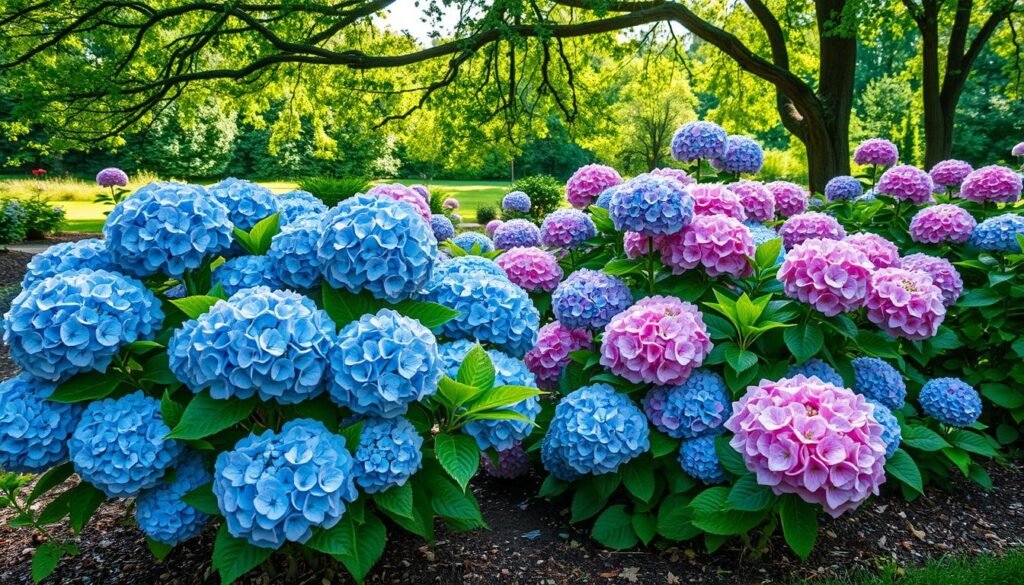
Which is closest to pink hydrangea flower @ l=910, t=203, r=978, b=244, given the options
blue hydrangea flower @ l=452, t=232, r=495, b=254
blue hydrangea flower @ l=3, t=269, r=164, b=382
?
blue hydrangea flower @ l=452, t=232, r=495, b=254

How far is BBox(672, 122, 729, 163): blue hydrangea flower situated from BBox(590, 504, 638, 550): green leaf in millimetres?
2067

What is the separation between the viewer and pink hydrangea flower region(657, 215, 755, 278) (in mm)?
2611

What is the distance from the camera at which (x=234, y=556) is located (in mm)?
1699

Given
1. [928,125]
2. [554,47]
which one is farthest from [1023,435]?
[554,47]

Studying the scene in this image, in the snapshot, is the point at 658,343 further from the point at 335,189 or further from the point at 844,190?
the point at 844,190

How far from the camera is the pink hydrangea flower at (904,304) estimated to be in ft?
8.53

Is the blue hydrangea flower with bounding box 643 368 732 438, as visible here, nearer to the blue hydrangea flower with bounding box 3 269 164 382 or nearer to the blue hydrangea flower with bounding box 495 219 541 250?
the blue hydrangea flower with bounding box 495 219 541 250

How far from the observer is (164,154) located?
113 feet

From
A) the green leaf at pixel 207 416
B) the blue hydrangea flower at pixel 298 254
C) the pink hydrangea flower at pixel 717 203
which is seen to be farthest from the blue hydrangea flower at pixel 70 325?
the pink hydrangea flower at pixel 717 203

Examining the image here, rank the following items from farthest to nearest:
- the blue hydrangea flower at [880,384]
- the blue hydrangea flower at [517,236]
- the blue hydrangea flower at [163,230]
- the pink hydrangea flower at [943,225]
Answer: the blue hydrangea flower at [517,236] → the pink hydrangea flower at [943,225] → the blue hydrangea flower at [880,384] → the blue hydrangea flower at [163,230]

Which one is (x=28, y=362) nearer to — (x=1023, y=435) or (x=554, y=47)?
(x=1023, y=435)

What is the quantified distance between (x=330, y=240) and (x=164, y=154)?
38.0m

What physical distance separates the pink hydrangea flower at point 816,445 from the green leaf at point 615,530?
27.8 inches

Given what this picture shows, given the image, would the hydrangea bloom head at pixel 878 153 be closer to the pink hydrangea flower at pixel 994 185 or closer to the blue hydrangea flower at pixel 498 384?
the pink hydrangea flower at pixel 994 185
